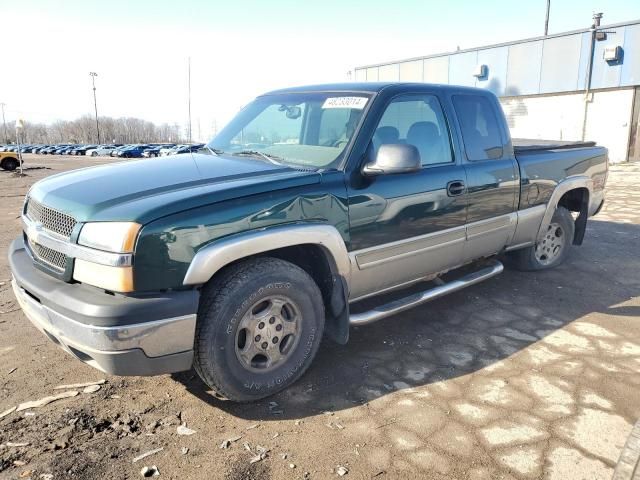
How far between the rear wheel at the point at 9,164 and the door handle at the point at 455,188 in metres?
27.9

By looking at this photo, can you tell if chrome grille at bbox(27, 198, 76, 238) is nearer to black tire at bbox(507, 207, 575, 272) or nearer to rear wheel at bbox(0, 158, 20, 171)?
black tire at bbox(507, 207, 575, 272)

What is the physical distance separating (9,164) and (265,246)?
1109 inches

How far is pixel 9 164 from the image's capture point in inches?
1011

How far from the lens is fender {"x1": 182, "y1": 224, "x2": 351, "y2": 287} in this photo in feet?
8.45

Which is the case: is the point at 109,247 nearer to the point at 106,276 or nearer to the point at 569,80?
the point at 106,276

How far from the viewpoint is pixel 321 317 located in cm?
320

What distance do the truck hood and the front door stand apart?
53 centimetres

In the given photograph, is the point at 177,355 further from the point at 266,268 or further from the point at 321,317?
the point at 321,317

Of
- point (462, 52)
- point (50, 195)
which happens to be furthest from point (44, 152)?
point (50, 195)

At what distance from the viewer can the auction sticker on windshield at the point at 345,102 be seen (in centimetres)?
354

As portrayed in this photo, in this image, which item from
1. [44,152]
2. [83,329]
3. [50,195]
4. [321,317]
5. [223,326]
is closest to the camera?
[83,329]

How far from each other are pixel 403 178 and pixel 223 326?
165 cm

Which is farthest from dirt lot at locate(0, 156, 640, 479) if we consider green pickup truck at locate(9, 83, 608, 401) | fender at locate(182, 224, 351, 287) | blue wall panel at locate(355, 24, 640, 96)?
blue wall panel at locate(355, 24, 640, 96)

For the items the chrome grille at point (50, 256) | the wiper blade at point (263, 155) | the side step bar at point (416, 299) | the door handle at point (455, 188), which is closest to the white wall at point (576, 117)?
the side step bar at point (416, 299)
